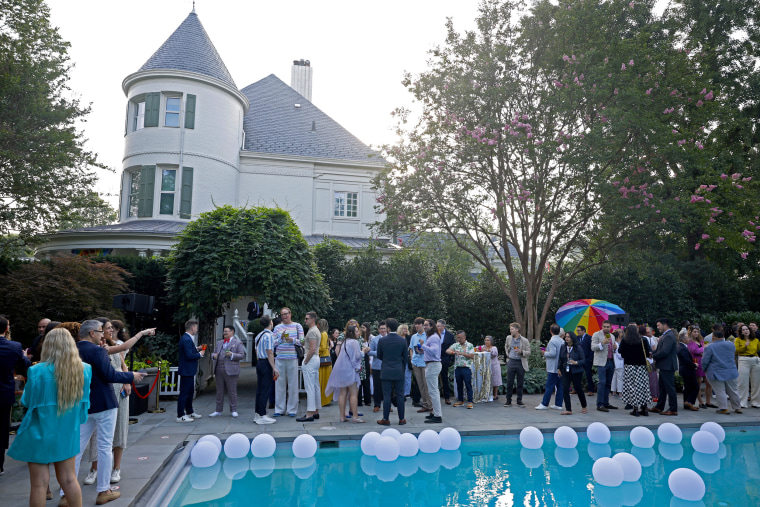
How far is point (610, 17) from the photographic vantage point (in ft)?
48.1

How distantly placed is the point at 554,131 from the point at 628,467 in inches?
448

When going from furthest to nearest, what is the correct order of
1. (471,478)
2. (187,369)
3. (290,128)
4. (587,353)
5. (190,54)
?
(290,128), (190,54), (587,353), (187,369), (471,478)

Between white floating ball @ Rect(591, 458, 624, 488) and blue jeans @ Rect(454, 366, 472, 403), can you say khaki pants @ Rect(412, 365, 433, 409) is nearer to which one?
blue jeans @ Rect(454, 366, 472, 403)

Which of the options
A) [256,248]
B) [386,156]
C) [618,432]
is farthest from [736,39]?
[256,248]

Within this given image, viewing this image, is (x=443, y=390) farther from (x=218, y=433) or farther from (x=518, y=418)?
(x=218, y=433)

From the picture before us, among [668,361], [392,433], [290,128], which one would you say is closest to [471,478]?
[392,433]

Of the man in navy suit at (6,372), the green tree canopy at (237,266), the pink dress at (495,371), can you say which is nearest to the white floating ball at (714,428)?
the pink dress at (495,371)

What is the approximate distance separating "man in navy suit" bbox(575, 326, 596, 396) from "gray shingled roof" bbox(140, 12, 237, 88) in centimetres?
1763

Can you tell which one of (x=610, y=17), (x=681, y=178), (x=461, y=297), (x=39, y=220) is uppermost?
(x=610, y=17)

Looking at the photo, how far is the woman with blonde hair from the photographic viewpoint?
4297 mm

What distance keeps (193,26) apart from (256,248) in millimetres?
15928

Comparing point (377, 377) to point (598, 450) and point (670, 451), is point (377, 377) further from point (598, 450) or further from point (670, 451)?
point (670, 451)

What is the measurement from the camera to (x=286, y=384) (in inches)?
417

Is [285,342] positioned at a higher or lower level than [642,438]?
higher
